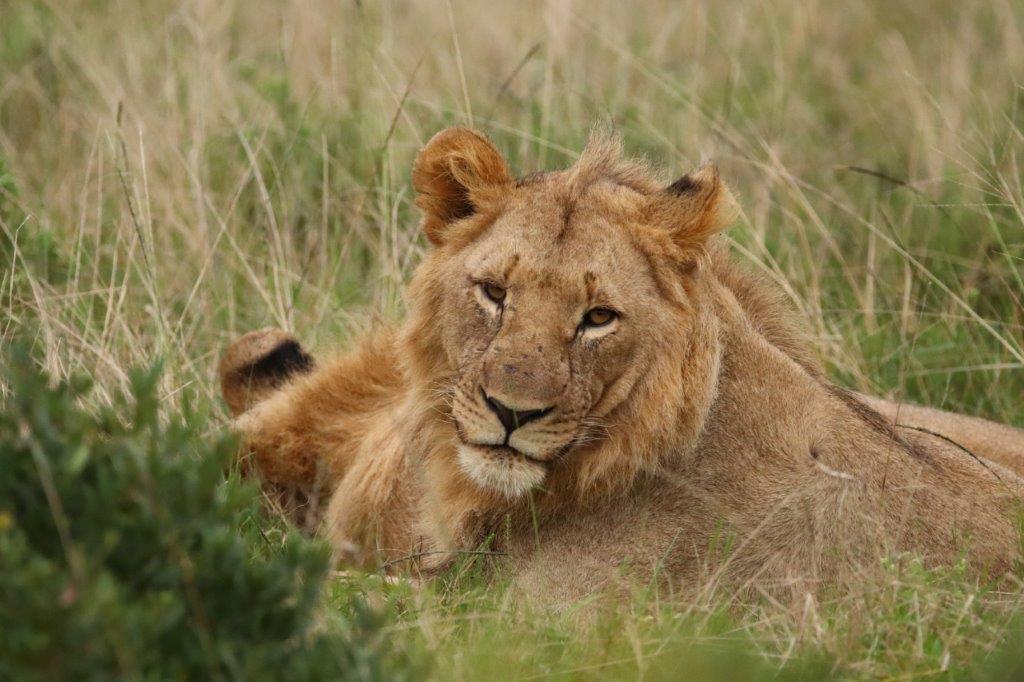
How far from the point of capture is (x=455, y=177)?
15.0ft

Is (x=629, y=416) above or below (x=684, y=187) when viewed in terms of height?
below

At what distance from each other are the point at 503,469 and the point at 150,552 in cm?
140

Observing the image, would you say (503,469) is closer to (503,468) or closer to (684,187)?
(503,468)

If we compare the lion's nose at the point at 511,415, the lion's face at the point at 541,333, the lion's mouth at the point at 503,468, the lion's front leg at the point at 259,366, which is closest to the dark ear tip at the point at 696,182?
the lion's face at the point at 541,333

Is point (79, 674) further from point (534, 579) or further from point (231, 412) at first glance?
point (231, 412)

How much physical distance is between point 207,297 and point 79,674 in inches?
163

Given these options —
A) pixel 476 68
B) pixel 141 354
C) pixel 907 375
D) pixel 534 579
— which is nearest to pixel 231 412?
pixel 141 354

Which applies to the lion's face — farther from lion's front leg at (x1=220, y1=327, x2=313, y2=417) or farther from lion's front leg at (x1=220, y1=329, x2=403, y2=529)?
lion's front leg at (x1=220, y1=327, x2=313, y2=417)

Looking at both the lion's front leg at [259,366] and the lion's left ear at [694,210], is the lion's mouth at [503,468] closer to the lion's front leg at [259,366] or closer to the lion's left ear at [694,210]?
the lion's left ear at [694,210]

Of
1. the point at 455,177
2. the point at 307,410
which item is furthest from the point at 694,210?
the point at 307,410

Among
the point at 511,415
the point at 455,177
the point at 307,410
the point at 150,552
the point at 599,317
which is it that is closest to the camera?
the point at 150,552

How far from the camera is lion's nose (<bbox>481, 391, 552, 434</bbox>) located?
156 inches

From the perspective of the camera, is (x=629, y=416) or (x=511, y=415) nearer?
(x=511, y=415)

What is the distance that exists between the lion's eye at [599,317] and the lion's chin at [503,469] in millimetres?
471
